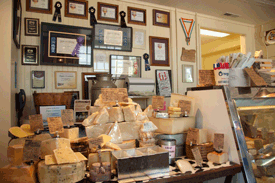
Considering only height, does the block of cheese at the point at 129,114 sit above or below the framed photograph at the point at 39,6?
below

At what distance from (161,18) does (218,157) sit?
3.33 metres

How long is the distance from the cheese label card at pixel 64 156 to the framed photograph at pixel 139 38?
2949 millimetres

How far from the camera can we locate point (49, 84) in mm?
2992

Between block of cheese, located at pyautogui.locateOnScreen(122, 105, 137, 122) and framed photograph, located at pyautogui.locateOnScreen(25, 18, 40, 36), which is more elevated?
framed photograph, located at pyautogui.locateOnScreen(25, 18, 40, 36)

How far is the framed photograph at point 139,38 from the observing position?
363 centimetres

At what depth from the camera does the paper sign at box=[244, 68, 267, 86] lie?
4.65ft

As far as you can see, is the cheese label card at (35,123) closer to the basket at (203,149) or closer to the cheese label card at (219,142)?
the basket at (203,149)

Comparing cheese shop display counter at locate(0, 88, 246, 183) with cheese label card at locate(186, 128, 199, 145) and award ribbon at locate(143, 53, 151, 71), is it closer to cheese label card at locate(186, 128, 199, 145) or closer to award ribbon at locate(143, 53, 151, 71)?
cheese label card at locate(186, 128, 199, 145)

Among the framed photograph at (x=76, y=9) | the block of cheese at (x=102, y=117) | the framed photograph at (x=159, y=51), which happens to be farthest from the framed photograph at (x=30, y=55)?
the block of cheese at (x=102, y=117)

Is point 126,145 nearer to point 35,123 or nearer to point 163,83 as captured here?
point 35,123

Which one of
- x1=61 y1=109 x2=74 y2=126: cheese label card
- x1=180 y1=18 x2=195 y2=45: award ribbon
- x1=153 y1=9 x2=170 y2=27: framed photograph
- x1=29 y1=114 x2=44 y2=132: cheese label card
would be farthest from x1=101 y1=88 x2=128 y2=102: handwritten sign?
x1=180 y1=18 x2=195 y2=45: award ribbon

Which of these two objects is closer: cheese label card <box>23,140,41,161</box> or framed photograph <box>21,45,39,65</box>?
cheese label card <box>23,140,41,161</box>

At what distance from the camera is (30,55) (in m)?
2.86

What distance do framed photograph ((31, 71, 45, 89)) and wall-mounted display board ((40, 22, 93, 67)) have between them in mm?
168
